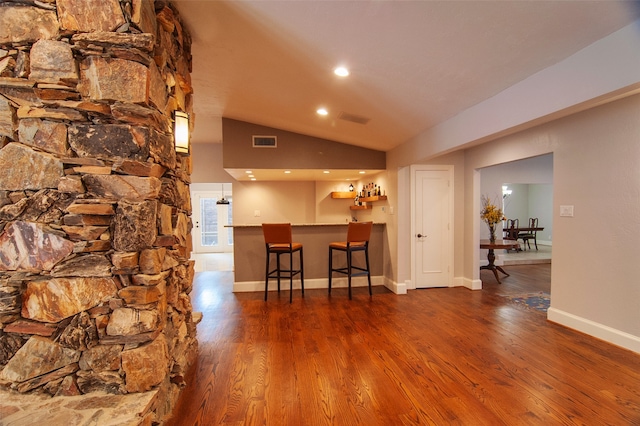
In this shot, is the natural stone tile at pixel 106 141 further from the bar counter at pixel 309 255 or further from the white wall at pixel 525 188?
the white wall at pixel 525 188

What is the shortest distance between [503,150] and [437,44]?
2773 millimetres

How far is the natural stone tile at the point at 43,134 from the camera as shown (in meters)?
1.45

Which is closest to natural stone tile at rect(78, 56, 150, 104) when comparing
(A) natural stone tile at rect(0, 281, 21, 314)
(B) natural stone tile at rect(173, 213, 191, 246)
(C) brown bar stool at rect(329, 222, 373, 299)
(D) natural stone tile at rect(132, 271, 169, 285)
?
(B) natural stone tile at rect(173, 213, 191, 246)

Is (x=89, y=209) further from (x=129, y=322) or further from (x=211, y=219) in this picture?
(x=211, y=219)

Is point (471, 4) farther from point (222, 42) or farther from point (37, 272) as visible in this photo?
point (37, 272)

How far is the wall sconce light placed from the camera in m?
1.90

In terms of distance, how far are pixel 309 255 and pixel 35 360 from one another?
137 inches

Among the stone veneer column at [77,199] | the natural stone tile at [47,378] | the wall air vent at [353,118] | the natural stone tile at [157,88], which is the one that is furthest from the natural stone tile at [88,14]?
the wall air vent at [353,118]

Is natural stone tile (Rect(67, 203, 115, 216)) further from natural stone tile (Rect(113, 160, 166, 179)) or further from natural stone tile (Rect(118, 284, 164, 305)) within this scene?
natural stone tile (Rect(118, 284, 164, 305))

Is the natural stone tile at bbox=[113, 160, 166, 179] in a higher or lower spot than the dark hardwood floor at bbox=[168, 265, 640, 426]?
higher

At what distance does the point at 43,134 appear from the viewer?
1457 millimetres

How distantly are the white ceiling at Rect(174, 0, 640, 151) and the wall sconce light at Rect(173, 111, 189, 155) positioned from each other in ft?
2.38

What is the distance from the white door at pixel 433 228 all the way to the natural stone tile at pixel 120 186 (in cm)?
390

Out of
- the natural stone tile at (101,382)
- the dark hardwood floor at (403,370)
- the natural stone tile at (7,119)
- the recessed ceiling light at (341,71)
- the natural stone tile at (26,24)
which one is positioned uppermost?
the recessed ceiling light at (341,71)
